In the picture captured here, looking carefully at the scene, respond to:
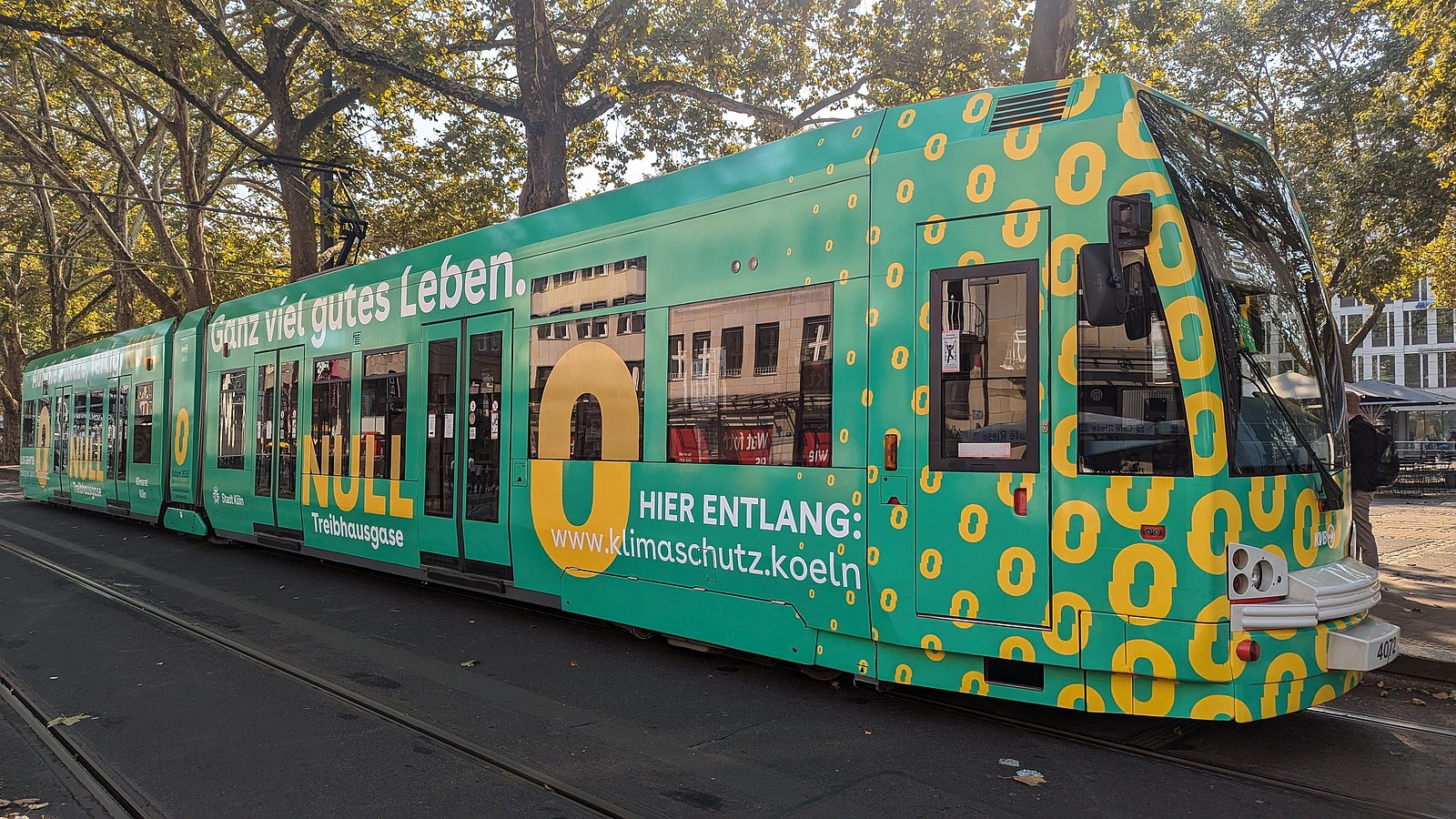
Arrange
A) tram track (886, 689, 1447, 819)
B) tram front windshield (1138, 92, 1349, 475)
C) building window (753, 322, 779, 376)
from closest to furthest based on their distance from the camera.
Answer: tram track (886, 689, 1447, 819) < tram front windshield (1138, 92, 1349, 475) < building window (753, 322, 779, 376)

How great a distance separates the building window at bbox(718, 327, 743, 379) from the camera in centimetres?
609

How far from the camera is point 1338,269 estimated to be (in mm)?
19188

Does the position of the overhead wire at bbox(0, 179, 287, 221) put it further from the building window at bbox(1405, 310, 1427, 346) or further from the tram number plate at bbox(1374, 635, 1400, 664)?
the building window at bbox(1405, 310, 1427, 346)

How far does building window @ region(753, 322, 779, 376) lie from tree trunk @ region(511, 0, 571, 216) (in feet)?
29.6

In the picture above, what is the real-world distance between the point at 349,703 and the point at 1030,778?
3.88 m

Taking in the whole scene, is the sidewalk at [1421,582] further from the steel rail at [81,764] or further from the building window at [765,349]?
the steel rail at [81,764]

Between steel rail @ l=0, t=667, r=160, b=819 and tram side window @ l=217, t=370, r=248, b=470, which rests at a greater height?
tram side window @ l=217, t=370, r=248, b=470

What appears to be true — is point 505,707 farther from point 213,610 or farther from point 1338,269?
point 1338,269

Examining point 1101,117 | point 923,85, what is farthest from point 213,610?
point 923,85

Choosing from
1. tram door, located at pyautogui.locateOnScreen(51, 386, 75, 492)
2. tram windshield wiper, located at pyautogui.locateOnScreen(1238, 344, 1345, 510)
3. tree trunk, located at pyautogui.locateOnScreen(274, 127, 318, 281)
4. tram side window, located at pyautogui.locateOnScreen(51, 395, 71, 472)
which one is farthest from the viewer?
tram side window, located at pyautogui.locateOnScreen(51, 395, 71, 472)

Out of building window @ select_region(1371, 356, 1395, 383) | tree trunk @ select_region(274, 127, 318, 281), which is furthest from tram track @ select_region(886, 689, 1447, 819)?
building window @ select_region(1371, 356, 1395, 383)

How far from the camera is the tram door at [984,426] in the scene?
4.77m

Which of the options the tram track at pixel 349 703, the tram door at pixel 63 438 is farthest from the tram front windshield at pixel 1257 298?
the tram door at pixel 63 438

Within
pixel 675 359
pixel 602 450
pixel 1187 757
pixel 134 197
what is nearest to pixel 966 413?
pixel 1187 757
